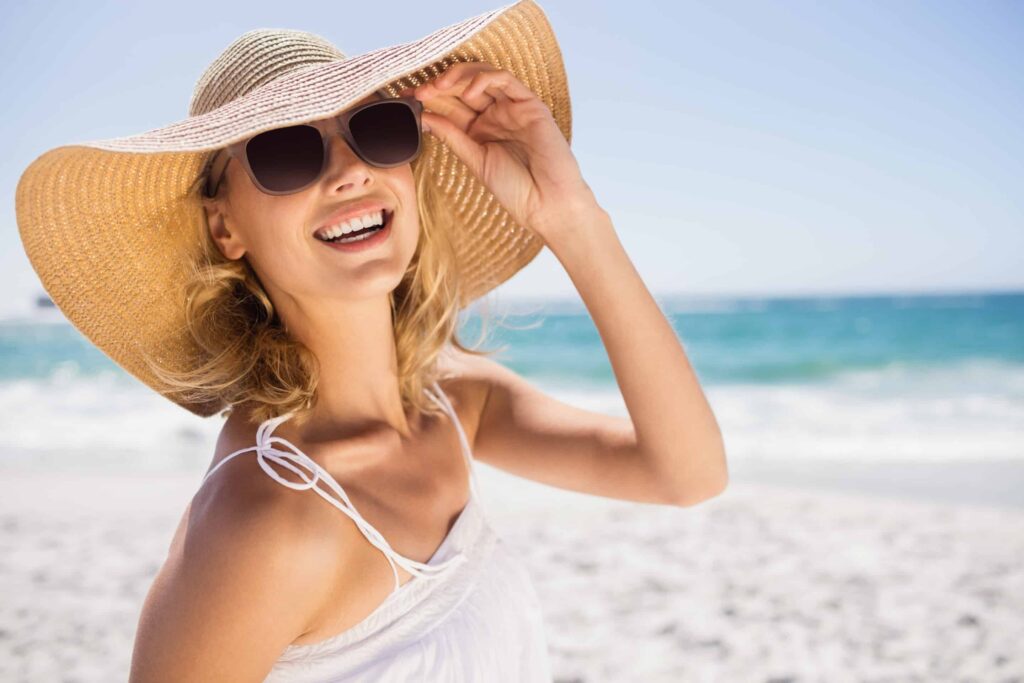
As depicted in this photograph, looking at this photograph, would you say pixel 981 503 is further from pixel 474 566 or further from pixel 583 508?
pixel 474 566

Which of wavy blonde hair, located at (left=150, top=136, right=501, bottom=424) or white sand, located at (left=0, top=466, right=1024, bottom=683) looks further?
white sand, located at (left=0, top=466, right=1024, bottom=683)

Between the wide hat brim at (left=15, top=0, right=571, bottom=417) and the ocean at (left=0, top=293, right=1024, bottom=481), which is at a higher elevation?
the wide hat brim at (left=15, top=0, right=571, bottom=417)

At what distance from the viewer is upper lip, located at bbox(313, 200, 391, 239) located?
165 centimetres

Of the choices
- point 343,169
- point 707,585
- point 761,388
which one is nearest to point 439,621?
point 343,169

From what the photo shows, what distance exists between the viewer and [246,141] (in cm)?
157

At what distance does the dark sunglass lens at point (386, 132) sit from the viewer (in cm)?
163

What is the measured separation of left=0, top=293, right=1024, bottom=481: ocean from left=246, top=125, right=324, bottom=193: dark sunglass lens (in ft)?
3.07

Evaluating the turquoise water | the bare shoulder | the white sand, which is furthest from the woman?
the turquoise water

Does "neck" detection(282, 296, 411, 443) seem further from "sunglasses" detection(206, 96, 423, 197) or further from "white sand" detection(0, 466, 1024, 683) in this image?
"white sand" detection(0, 466, 1024, 683)

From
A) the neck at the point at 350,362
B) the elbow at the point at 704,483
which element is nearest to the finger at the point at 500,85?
the neck at the point at 350,362

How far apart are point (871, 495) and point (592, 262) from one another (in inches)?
284

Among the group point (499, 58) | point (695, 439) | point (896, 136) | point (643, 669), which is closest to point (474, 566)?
point (695, 439)

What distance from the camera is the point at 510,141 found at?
1.88m

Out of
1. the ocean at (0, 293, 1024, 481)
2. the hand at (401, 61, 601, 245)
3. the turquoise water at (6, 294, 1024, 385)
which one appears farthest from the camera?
the turquoise water at (6, 294, 1024, 385)
